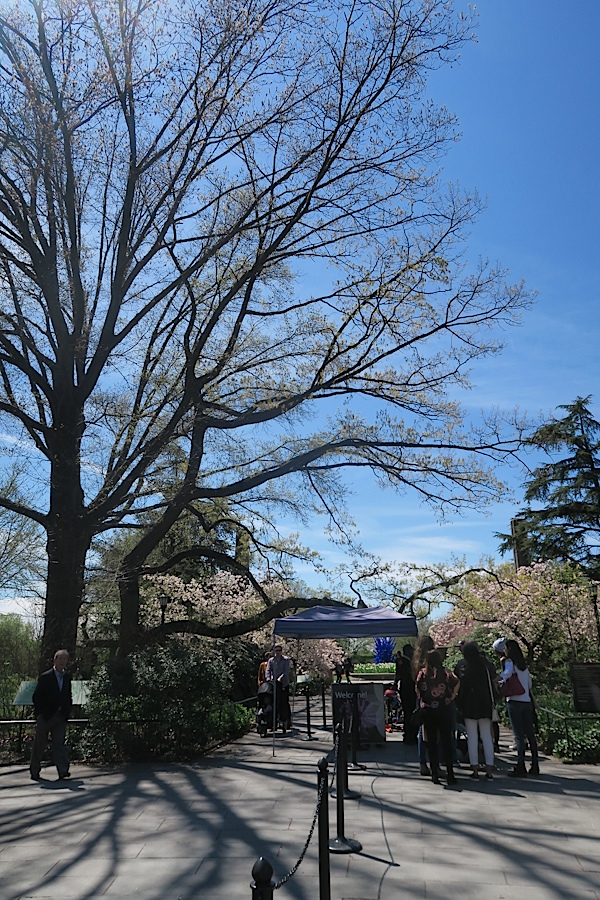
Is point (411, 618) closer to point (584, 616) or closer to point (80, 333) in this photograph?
point (80, 333)

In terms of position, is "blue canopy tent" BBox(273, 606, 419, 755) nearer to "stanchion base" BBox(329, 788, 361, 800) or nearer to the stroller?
the stroller

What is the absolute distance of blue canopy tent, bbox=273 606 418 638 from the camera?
40.0 feet

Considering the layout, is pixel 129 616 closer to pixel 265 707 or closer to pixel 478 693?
pixel 265 707

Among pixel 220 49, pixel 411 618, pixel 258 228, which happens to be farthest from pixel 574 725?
pixel 220 49

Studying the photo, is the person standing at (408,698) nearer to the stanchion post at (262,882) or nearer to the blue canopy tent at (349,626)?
the blue canopy tent at (349,626)

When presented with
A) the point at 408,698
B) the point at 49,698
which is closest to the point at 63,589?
the point at 49,698

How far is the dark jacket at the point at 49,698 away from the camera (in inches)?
390

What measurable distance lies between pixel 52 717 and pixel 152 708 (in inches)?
70.8

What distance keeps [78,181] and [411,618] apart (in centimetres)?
1123

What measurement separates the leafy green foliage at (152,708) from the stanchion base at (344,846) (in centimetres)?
552

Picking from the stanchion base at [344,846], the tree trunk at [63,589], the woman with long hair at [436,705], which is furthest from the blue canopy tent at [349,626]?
the stanchion base at [344,846]

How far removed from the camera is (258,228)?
15039 mm

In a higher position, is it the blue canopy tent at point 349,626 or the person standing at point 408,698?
the blue canopy tent at point 349,626

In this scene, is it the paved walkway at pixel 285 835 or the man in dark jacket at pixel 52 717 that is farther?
the man in dark jacket at pixel 52 717
